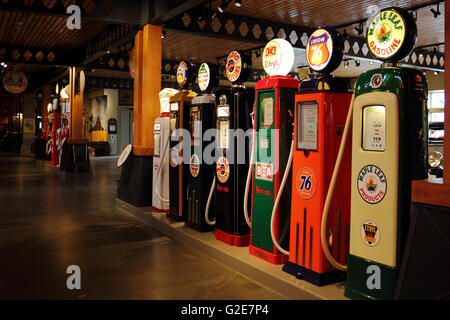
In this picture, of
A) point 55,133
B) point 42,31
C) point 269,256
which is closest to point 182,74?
point 269,256

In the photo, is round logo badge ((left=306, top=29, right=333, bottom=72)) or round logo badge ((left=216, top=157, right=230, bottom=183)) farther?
round logo badge ((left=216, top=157, right=230, bottom=183))

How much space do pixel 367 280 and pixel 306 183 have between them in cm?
91

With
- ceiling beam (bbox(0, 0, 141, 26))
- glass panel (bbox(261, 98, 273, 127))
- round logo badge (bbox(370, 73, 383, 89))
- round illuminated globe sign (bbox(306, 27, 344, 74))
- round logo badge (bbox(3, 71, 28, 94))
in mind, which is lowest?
glass panel (bbox(261, 98, 273, 127))

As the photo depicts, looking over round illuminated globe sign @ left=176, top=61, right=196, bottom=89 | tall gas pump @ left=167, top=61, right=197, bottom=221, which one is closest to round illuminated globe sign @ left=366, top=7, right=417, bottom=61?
tall gas pump @ left=167, top=61, right=197, bottom=221

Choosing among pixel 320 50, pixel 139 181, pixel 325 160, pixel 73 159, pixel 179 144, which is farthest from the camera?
pixel 73 159

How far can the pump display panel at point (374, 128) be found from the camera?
300cm

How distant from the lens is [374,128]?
306 centimetres

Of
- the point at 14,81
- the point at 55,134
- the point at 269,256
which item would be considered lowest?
the point at 269,256

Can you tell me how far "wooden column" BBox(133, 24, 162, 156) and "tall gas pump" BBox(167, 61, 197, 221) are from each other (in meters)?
1.20

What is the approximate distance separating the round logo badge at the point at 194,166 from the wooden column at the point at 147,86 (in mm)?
Answer: 1811

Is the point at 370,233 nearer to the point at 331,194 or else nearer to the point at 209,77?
the point at 331,194

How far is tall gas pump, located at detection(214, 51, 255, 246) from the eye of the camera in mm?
4641

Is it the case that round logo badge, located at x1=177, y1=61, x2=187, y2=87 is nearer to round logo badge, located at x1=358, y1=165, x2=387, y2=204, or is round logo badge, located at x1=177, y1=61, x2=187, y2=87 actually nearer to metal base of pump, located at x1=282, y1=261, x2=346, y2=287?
metal base of pump, located at x1=282, y1=261, x2=346, y2=287
